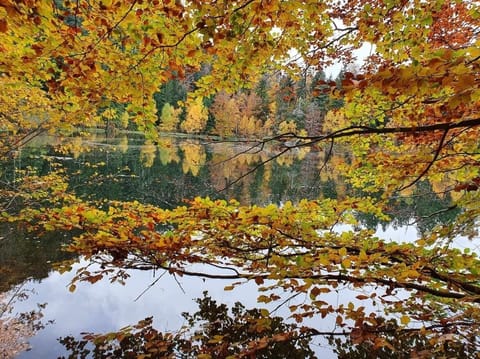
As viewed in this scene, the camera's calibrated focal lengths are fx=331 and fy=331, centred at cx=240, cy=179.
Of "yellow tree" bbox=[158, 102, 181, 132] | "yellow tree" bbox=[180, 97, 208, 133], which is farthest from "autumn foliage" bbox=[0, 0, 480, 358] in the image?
"yellow tree" bbox=[180, 97, 208, 133]

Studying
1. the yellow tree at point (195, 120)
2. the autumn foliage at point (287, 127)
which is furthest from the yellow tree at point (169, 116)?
the autumn foliage at point (287, 127)

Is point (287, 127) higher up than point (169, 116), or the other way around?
point (169, 116)

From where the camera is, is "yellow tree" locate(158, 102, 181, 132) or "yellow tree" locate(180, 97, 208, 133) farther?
"yellow tree" locate(180, 97, 208, 133)

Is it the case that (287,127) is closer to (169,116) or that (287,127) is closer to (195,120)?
(169,116)

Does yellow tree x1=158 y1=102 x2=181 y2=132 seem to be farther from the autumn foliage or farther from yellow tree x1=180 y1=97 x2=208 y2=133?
the autumn foliage

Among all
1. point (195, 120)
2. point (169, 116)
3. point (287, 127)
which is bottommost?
point (287, 127)

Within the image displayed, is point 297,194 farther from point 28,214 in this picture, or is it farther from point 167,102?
point 167,102

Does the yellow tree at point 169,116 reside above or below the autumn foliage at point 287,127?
above

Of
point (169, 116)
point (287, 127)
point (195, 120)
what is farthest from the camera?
point (195, 120)

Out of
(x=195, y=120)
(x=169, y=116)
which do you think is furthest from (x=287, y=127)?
(x=195, y=120)

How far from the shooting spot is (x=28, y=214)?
23.0 ft

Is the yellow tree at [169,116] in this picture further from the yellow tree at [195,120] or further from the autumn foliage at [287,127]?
the autumn foliage at [287,127]

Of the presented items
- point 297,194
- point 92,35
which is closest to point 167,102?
point 297,194

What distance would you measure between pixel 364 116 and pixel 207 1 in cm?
270
